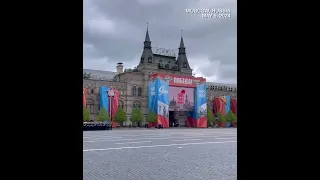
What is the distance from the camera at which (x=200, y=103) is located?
51844 mm

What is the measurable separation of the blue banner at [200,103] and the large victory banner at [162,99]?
6701 millimetres

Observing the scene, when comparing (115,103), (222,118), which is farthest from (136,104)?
(222,118)

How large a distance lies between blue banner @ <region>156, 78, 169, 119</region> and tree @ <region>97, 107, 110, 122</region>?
28.9ft

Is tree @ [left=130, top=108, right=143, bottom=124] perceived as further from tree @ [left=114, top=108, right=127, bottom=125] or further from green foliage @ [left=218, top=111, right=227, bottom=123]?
green foliage @ [left=218, top=111, right=227, bottom=123]

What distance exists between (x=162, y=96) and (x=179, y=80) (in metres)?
4.96

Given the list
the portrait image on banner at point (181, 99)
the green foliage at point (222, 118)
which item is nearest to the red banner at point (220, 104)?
the green foliage at point (222, 118)

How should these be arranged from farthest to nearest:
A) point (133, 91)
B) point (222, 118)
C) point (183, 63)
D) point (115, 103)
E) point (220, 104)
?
1. point (183, 63)
2. point (220, 104)
3. point (222, 118)
4. point (133, 91)
5. point (115, 103)

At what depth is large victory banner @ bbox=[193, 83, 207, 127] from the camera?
51.7 m

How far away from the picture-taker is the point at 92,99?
46281 millimetres

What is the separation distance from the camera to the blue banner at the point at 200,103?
5166cm

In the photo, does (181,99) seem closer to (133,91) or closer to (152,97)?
(152,97)
